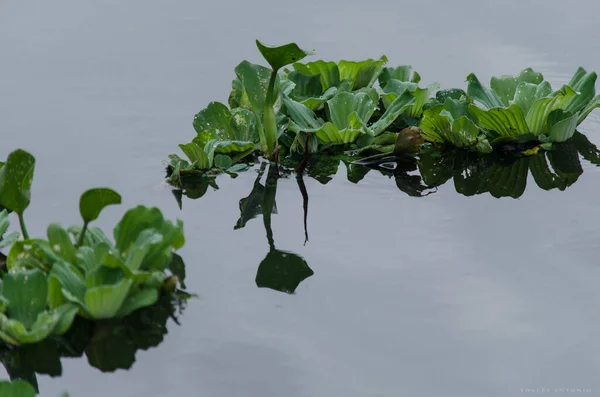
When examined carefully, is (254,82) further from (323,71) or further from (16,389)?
(16,389)

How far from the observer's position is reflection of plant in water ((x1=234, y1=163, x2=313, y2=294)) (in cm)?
315

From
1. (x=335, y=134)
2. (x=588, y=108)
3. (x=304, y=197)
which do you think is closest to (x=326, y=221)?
(x=304, y=197)

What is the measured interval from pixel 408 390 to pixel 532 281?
76 centimetres

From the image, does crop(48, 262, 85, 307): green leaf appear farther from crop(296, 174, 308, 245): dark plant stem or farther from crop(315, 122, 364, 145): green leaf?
crop(315, 122, 364, 145): green leaf

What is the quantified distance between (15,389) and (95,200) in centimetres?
70

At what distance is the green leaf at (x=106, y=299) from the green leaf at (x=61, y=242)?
0.20 m

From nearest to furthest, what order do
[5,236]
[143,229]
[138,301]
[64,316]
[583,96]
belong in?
[64,316], [138,301], [143,229], [5,236], [583,96]

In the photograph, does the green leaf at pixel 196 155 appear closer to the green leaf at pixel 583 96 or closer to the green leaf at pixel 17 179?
the green leaf at pixel 17 179

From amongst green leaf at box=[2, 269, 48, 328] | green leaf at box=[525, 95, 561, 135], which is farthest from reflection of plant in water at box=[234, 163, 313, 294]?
green leaf at box=[525, 95, 561, 135]

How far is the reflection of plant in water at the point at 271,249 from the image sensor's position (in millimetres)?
3146

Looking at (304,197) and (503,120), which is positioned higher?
(503,120)

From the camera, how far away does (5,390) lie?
231 centimetres

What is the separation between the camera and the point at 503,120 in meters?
3.94

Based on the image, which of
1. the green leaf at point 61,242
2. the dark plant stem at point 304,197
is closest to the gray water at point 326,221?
the dark plant stem at point 304,197
